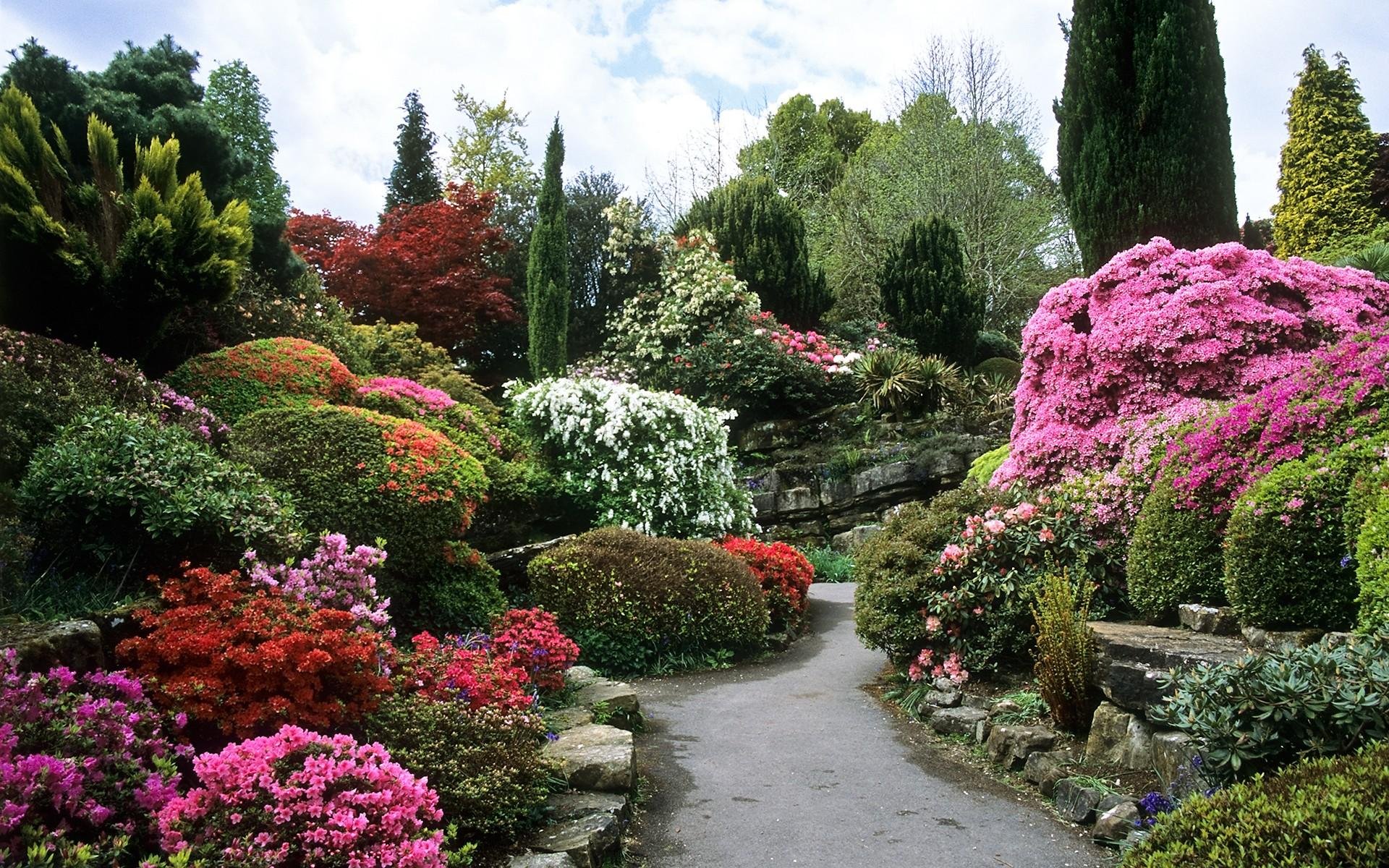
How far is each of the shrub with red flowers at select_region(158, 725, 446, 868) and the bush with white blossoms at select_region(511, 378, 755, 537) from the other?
6.18m

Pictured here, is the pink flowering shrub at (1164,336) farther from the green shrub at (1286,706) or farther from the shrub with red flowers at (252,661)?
the shrub with red flowers at (252,661)

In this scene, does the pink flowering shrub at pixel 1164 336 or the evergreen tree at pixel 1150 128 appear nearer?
the pink flowering shrub at pixel 1164 336

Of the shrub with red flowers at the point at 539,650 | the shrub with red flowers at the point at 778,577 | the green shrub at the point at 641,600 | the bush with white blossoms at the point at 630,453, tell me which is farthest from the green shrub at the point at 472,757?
the bush with white blossoms at the point at 630,453

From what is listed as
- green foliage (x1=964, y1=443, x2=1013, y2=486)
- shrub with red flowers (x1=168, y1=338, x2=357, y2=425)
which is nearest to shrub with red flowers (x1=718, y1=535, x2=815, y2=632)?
green foliage (x1=964, y1=443, x2=1013, y2=486)

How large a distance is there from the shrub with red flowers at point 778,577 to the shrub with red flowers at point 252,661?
515 centimetres

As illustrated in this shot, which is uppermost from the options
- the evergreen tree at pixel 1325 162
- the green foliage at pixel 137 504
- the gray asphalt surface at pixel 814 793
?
the evergreen tree at pixel 1325 162

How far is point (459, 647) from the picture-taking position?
5.36 meters

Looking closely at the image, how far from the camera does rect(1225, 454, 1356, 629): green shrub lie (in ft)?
13.8

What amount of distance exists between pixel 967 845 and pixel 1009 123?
69.3 ft

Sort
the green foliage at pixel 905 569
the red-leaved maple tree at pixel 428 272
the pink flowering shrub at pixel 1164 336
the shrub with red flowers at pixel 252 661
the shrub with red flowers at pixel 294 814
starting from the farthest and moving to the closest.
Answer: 1. the red-leaved maple tree at pixel 428 272
2. the pink flowering shrub at pixel 1164 336
3. the green foliage at pixel 905 569
4. the shrub with red flowers at pixel 252 661
5. the shrub with red flowers at pixel 294 814

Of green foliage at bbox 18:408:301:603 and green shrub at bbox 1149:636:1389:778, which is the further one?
green foliage at bbox 18:408:301:603

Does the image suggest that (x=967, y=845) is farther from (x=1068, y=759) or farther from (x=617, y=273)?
(x=617, y=273)

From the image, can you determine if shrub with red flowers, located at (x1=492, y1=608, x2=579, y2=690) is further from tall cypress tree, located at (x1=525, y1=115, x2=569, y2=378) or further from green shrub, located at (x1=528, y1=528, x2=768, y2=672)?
tall cypress tree, located at (x1=525, y1=115, x2=569, y2=378)

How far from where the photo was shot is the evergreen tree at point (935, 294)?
17.2 m
